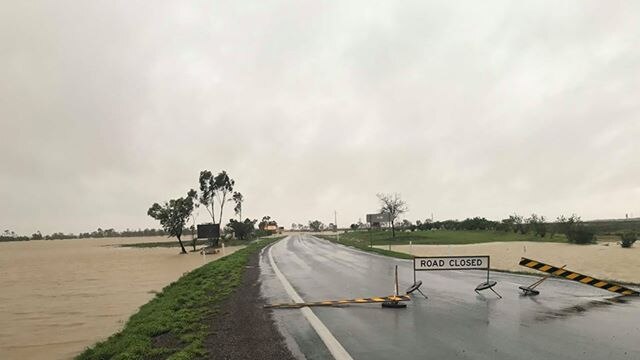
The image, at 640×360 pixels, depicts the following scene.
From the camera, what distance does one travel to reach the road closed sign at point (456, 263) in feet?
47.3

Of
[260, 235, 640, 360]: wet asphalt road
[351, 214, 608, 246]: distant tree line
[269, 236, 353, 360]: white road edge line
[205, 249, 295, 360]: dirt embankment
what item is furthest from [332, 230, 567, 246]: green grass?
[269, 236, 353, 360]: white road edge line

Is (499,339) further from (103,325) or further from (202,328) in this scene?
(103,325)

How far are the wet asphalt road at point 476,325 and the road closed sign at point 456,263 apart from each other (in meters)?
0.75

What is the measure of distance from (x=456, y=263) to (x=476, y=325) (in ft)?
17.6

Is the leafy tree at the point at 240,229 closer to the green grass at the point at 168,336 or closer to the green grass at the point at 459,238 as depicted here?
the green grass at the point at 459,238

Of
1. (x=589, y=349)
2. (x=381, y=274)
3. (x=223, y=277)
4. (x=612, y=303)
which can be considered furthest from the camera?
(x=223, y=277)

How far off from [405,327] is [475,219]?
3715 inches

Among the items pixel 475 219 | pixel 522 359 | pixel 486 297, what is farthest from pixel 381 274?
pixel 475 219

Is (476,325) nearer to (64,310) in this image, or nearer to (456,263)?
(456,263)

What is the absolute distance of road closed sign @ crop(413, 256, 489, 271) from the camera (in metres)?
14.4

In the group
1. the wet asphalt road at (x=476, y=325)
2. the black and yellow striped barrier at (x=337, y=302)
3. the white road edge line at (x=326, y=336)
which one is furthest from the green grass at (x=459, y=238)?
the white road edge line at (x=326, y=336)

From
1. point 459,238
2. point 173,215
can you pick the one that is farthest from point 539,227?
point 173,215

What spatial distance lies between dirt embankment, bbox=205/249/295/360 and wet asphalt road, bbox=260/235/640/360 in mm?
308

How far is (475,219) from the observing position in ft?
323
